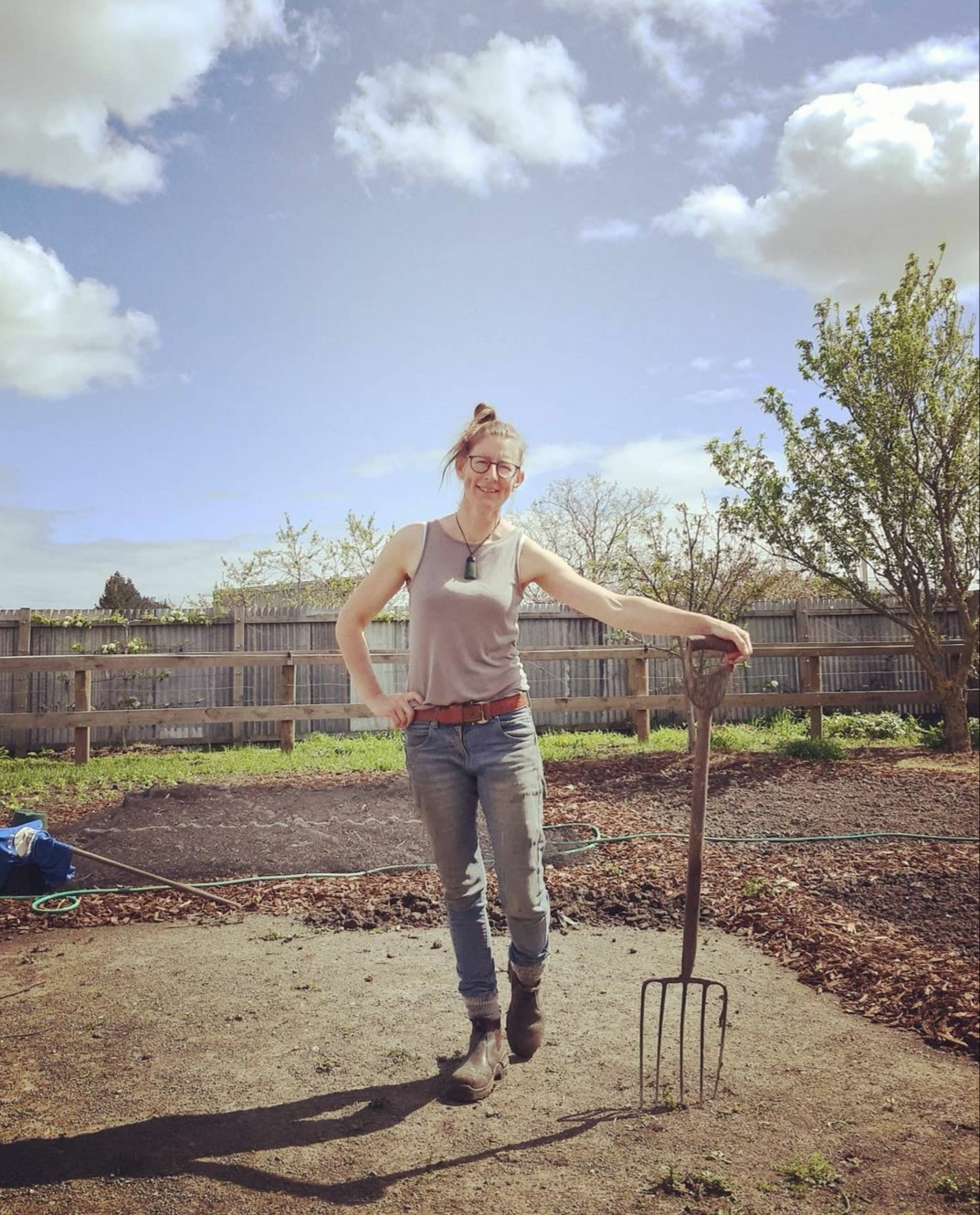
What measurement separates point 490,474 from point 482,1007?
58.2 inches

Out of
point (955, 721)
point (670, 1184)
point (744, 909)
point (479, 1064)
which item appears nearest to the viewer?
point (670, 1184)

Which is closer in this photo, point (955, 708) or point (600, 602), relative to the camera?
point (600, 602)

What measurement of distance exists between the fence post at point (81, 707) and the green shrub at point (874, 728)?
8120 mm

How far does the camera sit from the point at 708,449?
32.6ft

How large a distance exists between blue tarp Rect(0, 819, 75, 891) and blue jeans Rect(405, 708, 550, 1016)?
9.92 feet

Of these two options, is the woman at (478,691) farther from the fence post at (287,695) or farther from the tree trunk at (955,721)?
the tree trunk at (955,721)

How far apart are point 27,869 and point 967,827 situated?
5.77 metres

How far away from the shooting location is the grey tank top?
2.49 metres

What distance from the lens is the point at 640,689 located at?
402 inches

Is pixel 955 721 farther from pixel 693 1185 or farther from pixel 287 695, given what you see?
pixel 693 1185

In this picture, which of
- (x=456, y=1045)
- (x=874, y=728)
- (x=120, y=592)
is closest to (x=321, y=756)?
(x=874, y=728)

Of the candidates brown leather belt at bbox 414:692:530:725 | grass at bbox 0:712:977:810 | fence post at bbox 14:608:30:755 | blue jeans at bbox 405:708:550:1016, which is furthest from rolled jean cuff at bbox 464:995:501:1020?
fence post at bbox 14:608:30:755

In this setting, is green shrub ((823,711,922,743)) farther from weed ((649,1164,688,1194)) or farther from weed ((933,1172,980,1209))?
weed ((649,1164,688,1194))

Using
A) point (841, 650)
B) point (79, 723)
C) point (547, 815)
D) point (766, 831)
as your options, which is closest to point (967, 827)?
point (766, 831)
